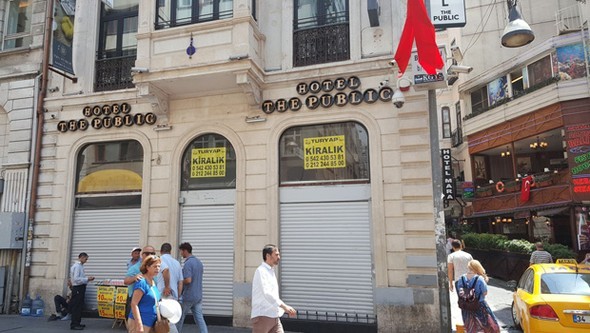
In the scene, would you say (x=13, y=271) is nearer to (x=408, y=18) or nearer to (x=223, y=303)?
(x=223, y=303)

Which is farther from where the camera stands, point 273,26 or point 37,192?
point 37,192

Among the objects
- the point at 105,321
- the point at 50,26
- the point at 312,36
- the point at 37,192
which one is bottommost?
the point at 105,321

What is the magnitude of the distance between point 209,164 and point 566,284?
807 centimetres

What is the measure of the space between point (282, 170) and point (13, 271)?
26.4ft

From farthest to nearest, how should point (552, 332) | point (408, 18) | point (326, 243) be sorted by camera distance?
point (326, 243)
point (408, 18)
point (552, 332)

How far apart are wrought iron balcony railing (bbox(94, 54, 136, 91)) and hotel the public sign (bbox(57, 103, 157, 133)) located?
70cm

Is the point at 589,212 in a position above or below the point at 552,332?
above

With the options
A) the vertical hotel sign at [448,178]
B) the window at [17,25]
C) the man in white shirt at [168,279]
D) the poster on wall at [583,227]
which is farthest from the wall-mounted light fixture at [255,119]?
the vertical hotel sign at [448,178]

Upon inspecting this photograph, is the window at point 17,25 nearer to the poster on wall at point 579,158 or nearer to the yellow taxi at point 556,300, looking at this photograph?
the yellow taxi at point 556,300

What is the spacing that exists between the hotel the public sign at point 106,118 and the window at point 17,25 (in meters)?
3.38

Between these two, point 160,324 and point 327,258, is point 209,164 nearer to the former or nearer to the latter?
point 327,258

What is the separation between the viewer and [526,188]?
19.7 m

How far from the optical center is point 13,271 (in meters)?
11.8

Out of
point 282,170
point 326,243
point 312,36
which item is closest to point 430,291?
point 326,243
